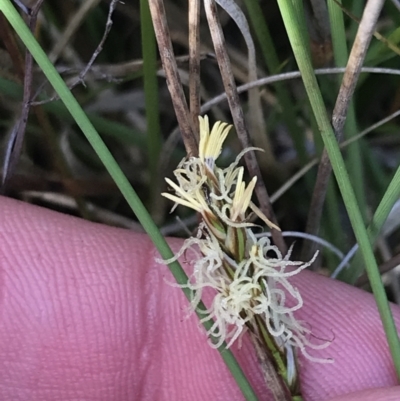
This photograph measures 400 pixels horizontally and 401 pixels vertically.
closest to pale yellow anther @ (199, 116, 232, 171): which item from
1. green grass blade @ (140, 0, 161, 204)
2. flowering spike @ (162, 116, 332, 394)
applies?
flowering spike @ (162, 116, 332, 394)

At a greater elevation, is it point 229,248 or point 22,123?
point 22,123

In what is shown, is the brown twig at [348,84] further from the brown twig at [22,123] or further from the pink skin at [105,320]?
the brown twig at [22,123]

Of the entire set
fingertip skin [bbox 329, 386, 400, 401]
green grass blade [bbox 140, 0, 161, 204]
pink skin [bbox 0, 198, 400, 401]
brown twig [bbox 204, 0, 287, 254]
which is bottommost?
fingertip skin [bbox 329, 386, 400, 401]

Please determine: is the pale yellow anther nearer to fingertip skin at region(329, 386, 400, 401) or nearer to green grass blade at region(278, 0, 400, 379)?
green grass blade at region(278, 0, 400, 379)

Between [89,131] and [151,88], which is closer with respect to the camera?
[89,131]

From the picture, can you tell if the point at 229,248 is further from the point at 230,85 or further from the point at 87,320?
the point at 87,320

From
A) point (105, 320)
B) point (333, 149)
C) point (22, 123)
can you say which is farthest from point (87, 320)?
point (333, 149)
